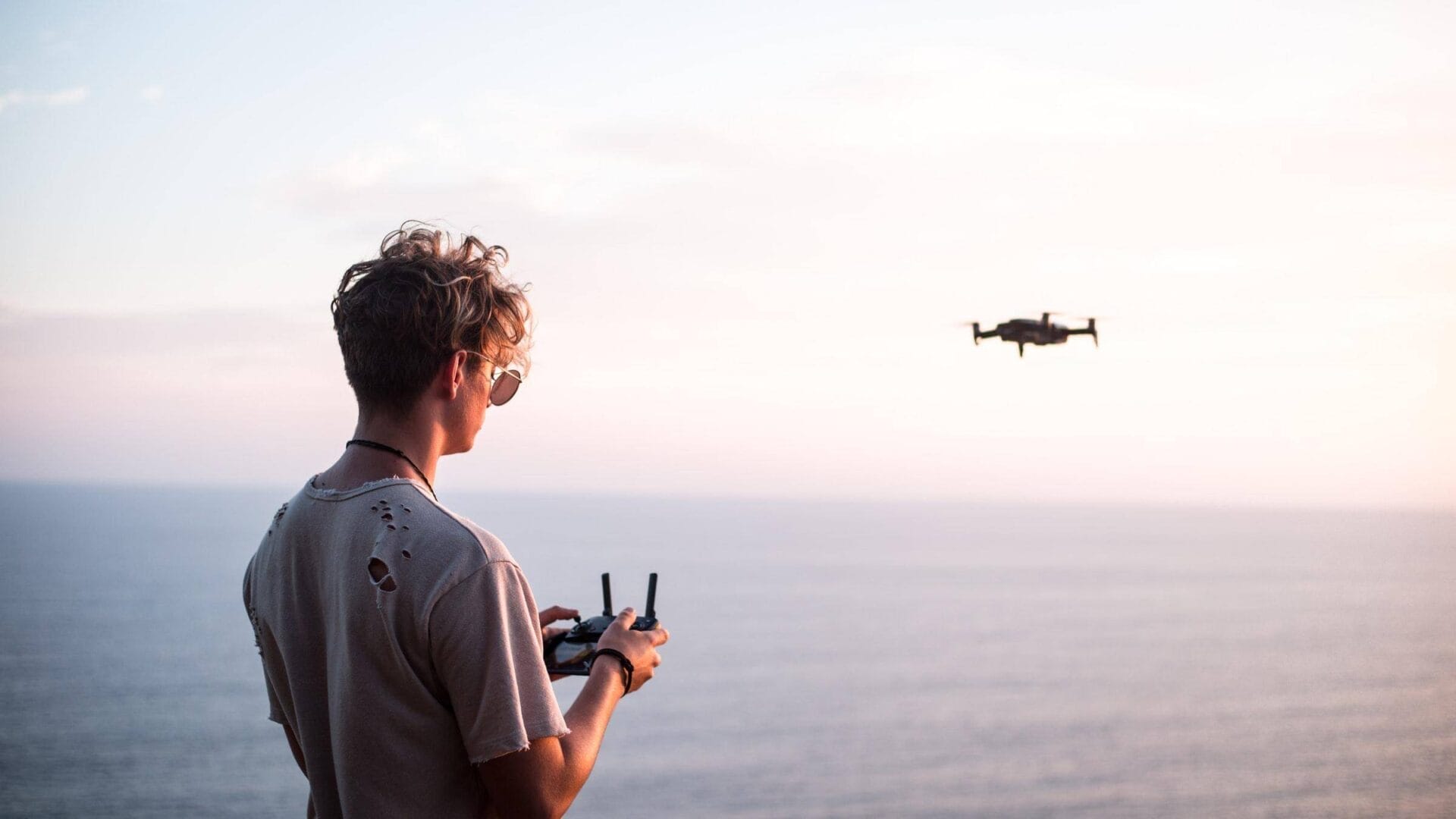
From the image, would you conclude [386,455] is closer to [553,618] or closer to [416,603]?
[416,603]

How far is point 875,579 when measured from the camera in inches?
7761

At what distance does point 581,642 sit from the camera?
276cm

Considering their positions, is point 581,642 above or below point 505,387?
below

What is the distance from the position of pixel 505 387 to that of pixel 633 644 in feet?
2.20

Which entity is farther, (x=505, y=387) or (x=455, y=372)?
(x=505, y=387)

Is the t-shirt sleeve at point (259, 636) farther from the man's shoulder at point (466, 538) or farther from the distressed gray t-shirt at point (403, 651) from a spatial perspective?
the man's shoulder at point (466, 538)

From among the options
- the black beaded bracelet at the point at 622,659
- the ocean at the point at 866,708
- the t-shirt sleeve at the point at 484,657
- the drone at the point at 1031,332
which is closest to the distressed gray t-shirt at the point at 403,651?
the t-shirt sleeve at the point at 484,657

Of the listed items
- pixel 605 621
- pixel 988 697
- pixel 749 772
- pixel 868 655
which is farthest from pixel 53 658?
pixel 605 621

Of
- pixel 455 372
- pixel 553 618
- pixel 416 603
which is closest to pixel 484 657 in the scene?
pixel 416 603

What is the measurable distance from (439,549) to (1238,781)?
119 meters

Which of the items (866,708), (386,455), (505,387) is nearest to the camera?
(386,455)

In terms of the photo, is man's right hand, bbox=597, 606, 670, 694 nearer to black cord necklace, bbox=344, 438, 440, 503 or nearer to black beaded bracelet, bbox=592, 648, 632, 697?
black beaded bracelet, bbox=592, 648, 632, 697

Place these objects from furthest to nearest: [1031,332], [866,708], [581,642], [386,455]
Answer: [866,708], [1031,332], [581,642], [386,455]

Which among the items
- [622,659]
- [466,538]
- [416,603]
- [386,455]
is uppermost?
[386,455]
